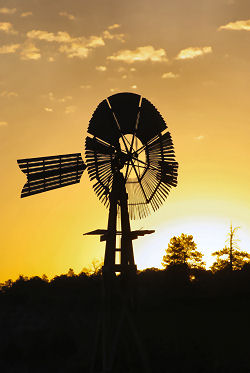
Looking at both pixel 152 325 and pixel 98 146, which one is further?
pixel 152 325

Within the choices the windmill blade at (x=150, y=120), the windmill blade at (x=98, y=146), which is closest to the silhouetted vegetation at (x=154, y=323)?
the windmill blade at (x=98, y=146)

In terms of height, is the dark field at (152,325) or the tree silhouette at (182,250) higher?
the tree silhouette at (182,250)

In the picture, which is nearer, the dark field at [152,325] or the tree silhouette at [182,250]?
the dark field at [152,325]

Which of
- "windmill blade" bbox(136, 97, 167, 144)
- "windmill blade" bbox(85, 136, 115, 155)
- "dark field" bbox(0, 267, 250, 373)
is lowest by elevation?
"dark field" bbox(0, 267, 250, 373)

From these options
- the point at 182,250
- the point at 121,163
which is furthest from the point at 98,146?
the point at 182,250

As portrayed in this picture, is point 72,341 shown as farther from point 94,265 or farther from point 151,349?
point 94,265

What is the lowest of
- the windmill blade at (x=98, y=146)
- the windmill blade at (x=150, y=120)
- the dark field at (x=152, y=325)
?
the dark field at (x=152, y=325)

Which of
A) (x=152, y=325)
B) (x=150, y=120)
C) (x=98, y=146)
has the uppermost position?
(x=150, y=120)

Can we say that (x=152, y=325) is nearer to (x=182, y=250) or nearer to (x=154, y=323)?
(x=154, y=323)

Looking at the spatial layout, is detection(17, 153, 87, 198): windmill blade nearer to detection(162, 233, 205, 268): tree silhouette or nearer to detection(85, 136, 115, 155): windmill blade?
detection(85, 136, 115, 155): windmill blade

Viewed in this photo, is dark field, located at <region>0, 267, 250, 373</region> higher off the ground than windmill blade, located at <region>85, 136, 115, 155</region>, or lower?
lower

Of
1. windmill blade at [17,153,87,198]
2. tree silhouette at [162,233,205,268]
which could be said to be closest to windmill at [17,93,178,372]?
windmill blade at [17,153,87,198]

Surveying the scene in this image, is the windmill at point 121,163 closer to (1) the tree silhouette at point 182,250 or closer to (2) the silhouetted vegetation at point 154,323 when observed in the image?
(2) the silhouetted vegetation at point 154,323

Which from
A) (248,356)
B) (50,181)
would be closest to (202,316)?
(248,356)
